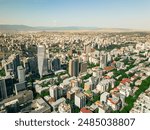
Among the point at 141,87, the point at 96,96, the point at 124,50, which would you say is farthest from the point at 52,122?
the point at 124,50

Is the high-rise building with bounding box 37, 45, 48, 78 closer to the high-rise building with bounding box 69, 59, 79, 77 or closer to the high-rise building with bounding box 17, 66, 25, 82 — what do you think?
the high-rise building with bounding box 17, 66, 25, 82

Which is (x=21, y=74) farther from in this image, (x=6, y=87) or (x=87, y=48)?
(x=87, y=48)

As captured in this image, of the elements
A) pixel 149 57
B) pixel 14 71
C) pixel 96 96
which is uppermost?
pixel 149 57

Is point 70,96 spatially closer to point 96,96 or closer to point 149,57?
point 96,96

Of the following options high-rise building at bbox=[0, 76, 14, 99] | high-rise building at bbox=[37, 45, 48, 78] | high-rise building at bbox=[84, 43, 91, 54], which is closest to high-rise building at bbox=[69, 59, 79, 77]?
high-rise building at bbox=[37, 45, 48, 78]

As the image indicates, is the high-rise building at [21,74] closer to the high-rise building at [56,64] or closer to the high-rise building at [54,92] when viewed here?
the high-rise building at [54,92]

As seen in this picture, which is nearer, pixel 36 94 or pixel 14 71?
pixel 36 94

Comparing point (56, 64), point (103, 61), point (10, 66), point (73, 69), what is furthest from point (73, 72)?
point (10, 66)
